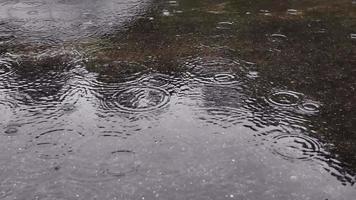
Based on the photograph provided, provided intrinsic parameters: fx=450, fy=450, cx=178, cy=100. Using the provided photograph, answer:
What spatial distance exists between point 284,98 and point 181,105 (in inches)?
57.4

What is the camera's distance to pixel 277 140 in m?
5.45

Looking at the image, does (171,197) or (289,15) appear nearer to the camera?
(171,197)

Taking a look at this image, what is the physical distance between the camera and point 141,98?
643cm

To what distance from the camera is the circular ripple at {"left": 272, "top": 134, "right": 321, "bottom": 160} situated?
5160 millimetres

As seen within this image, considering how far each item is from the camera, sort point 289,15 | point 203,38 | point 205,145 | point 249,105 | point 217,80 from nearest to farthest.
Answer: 1. point 205,145
2. point 249,105
3. point 217,80
4. point 203,38
5. point 289,15

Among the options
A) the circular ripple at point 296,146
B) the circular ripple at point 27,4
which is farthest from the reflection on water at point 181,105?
the circular ripple at point 27,4

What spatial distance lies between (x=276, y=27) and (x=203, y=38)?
155cm

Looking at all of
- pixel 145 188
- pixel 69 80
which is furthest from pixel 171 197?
pixel 69 80

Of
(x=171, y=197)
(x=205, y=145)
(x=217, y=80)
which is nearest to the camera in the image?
(x=171, y=197)

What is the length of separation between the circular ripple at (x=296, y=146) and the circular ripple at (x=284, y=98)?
0.79 m

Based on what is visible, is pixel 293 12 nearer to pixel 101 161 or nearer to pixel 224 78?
pixel 224 78

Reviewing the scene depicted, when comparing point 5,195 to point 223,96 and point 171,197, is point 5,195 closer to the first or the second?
point 171,197

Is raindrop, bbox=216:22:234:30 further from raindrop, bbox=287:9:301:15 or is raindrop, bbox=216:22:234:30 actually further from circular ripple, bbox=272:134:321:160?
circular ripple, bbox=272:134:321:160

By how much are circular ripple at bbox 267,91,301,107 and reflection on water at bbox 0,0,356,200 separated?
3cm
